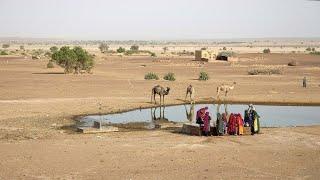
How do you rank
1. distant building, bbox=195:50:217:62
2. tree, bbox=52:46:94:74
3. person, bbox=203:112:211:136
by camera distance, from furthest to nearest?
distant building, bbox=195:50:217:62
tree, bbox=52:46:94:74
person, bbox=203:112:211:136

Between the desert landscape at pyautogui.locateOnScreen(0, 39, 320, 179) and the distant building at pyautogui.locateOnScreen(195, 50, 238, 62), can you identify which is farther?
the distant building at pyautogui.locateOnScreen(195, 50, 238, 62)

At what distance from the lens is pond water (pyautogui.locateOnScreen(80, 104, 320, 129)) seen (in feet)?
82.7

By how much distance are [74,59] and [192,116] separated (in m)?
29.5

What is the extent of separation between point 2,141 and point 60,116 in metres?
6.68

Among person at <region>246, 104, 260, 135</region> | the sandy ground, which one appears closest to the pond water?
the sandy ground

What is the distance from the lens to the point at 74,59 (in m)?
54.6

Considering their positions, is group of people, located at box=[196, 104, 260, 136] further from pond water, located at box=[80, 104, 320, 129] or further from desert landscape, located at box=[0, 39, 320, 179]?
pond water, located at box=[80, 104, 320, 129]

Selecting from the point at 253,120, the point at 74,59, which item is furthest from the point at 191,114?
the point at 74,59

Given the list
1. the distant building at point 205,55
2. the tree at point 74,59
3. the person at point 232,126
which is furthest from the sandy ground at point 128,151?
the distant building at point 205,55

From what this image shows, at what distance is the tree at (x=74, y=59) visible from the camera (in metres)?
53.8

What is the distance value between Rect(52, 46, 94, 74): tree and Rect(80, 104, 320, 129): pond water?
25.1m

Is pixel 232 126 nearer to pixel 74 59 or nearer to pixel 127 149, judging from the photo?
pixel 127 149

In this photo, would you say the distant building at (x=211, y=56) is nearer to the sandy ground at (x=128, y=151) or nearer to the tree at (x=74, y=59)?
the tree at (x=74, y=59)

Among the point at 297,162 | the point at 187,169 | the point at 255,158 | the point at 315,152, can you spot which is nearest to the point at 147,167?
the point at 187,169
